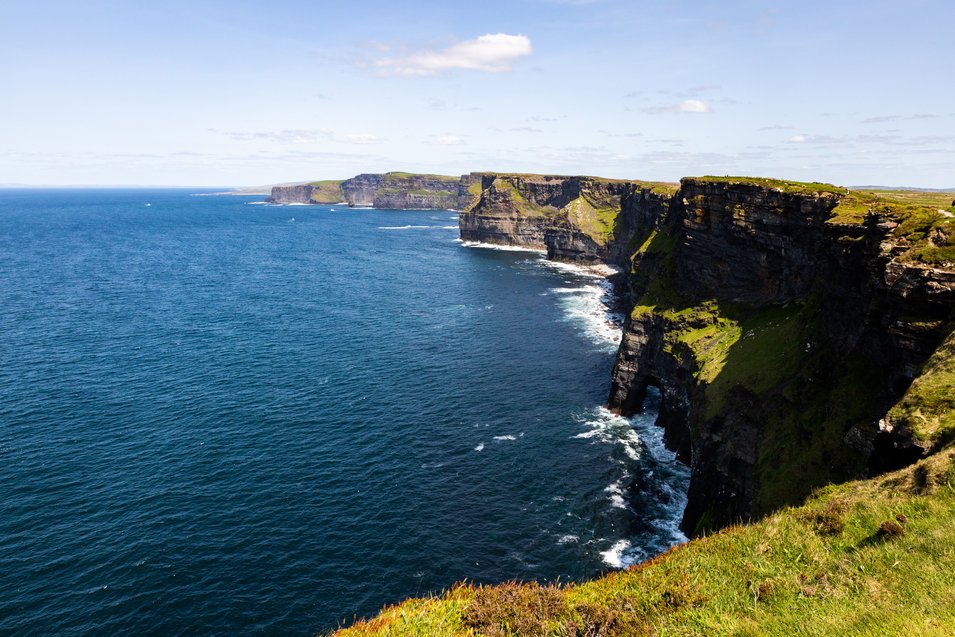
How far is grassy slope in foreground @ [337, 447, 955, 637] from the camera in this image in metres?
19.1

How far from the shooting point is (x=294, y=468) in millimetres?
60406

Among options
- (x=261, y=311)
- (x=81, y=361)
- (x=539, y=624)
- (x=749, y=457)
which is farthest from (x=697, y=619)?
(x=261, y=311)

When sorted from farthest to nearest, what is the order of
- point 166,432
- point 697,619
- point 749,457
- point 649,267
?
point 649,267 → point 166,432 → point 749,457 → point 697,619

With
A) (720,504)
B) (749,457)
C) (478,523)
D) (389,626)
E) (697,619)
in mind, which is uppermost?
(697,619)

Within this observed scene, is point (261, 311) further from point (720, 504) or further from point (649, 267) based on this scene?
point (720, 504)

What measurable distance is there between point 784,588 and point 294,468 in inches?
2055

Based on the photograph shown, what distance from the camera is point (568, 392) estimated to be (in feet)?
271

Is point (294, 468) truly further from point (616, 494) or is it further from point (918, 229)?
point (918, 229)

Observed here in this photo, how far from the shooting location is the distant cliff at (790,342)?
1358 inches

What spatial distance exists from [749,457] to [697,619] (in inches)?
1253

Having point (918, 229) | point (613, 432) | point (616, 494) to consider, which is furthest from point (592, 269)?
point (918, 229)

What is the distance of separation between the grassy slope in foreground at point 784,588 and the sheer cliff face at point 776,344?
21.6 ft

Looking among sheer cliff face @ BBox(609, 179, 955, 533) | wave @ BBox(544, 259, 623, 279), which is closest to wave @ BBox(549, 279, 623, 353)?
wave @ BBox(544, 259, 623, 279)

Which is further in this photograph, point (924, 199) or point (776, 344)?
point (924, 199)
